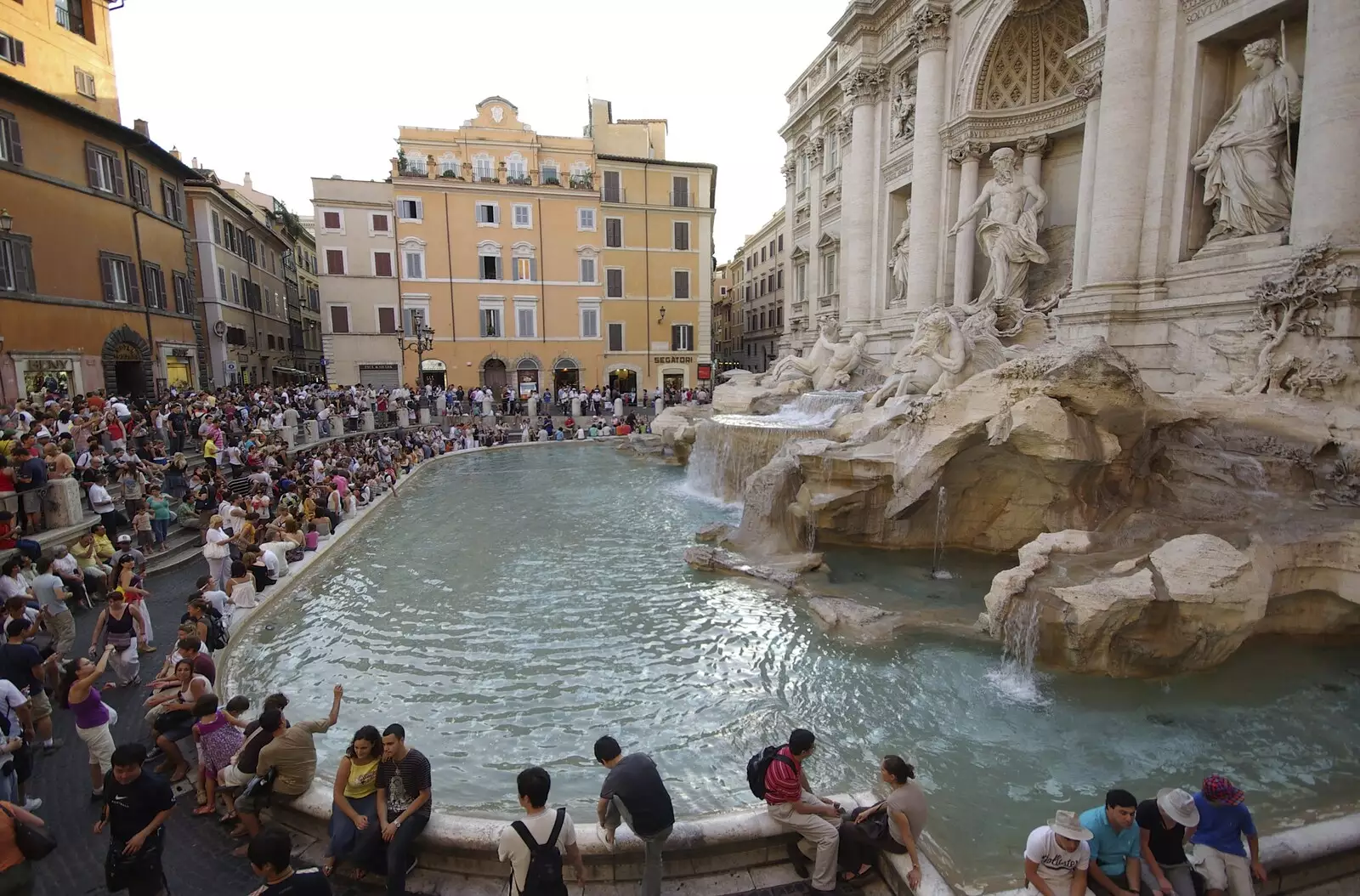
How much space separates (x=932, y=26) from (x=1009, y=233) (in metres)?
6.30

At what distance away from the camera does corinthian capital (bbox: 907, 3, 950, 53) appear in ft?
57.1

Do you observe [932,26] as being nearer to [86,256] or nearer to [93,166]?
[93,166]

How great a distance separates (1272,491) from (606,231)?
102 ft

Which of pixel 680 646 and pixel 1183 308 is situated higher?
pixel 1183 308

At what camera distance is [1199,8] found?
36.2 feet

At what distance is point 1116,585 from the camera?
6.24 metres

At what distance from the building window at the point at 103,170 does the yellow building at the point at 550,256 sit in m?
11.3

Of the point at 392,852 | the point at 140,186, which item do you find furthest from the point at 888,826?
the point at 140,186

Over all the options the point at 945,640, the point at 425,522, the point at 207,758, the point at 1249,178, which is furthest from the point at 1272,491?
the point at 425,522

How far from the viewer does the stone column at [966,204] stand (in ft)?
57.1

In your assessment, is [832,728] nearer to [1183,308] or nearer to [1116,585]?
[1116,585]

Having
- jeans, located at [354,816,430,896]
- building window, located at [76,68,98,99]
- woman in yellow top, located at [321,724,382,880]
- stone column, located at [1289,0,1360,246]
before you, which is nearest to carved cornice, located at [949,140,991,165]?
stone column, located at [1289,0,1360,246]

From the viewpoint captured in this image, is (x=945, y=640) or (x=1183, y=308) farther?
(x=1183, y=308)

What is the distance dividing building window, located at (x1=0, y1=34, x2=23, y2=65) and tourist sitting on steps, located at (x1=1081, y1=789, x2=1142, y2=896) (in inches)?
1086
